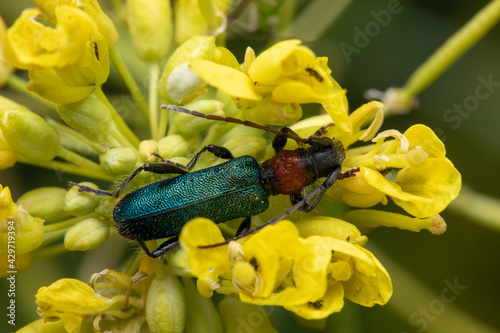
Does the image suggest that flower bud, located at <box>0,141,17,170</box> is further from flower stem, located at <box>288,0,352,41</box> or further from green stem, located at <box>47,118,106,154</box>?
flower stem, located at <box>288,0,352,41</box>

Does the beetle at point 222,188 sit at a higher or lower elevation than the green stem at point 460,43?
lower

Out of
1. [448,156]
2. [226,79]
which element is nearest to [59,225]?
[226,79]

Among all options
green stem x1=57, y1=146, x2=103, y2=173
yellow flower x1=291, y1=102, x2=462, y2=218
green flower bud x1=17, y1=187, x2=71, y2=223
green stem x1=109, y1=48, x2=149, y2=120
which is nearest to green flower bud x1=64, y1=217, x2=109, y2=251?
green flower bud x1=17, y1=187, x2=71, y2=223

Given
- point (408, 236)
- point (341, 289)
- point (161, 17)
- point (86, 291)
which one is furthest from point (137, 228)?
point (408, 236)

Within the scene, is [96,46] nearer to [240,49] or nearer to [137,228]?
[137,228]

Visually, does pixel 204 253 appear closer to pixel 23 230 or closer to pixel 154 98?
pixel 23 230

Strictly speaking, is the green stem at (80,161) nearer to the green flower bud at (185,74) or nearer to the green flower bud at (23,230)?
the green flower bud at (23,230)

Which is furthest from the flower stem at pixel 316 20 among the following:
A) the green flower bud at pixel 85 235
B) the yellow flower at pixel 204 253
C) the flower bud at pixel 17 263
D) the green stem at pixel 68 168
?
the flower bud at pixel 17 263
